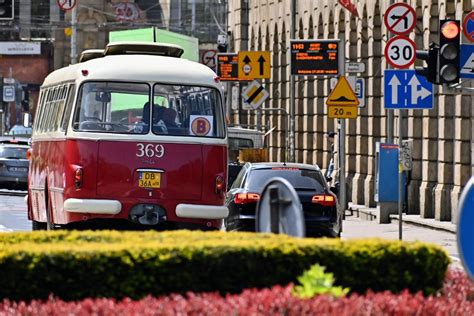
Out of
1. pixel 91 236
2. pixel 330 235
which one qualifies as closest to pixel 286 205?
pixel 91 236

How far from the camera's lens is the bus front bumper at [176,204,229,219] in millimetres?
23656

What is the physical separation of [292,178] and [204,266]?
52.0 feet

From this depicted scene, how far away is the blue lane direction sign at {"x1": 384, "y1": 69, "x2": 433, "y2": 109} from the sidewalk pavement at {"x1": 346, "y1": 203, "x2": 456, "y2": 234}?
20.0 feet

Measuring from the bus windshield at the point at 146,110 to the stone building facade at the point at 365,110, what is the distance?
15.3ft

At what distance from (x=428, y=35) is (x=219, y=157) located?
1813cm

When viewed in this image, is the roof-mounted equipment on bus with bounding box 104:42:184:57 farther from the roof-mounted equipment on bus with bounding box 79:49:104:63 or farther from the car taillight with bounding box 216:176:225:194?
the car taillight with bounding box 216:176:225:194

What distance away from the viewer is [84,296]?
427 inches

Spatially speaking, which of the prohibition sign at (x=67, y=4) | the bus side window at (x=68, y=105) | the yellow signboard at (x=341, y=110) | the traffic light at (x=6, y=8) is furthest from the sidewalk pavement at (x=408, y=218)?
the prohibition sign at (x=67, y=4)

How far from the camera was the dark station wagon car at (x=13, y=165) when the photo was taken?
1908 inches

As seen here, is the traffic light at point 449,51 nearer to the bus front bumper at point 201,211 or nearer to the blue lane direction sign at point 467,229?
the bus front bumper at point 201,211

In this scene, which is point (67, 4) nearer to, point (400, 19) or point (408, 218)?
point (408, 218)

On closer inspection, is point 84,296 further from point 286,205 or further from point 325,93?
point 325,93

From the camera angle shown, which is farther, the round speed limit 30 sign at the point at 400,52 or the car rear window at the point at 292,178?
the round speed limit 30 sign at the point at 400,52

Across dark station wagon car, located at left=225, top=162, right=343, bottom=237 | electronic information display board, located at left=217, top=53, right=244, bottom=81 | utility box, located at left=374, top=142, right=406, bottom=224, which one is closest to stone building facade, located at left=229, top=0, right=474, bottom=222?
utility box, located at left=374, top=142, right=406, bottom=224
